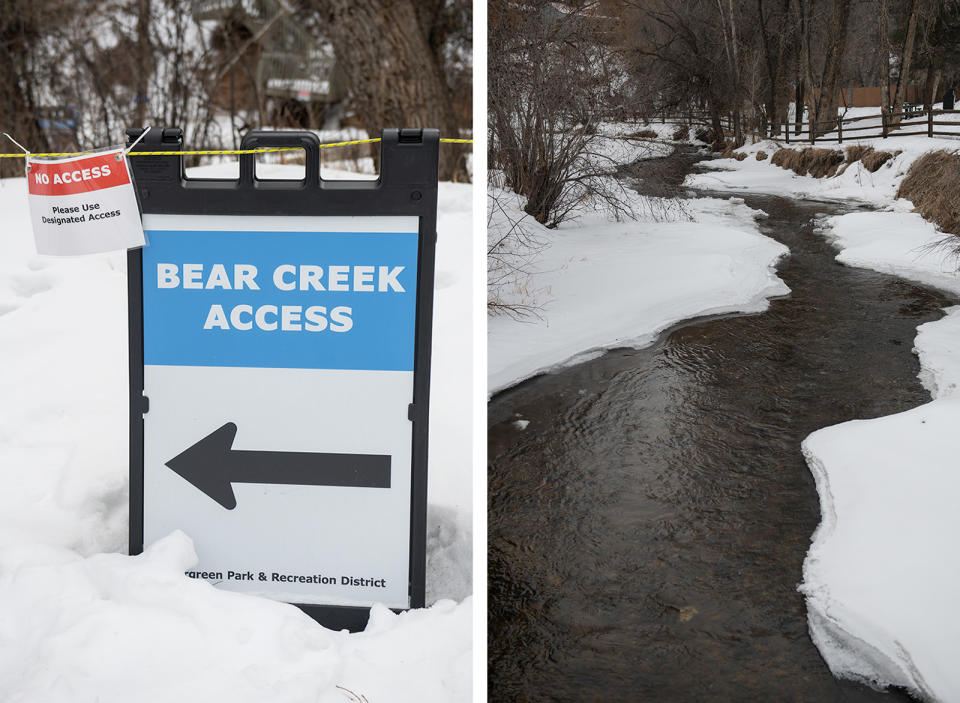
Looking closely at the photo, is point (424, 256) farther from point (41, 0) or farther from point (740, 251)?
point (41, 0)

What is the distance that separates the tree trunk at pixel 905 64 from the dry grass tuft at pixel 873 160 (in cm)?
7

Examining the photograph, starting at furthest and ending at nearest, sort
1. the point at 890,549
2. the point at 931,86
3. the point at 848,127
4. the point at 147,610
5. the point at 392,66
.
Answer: the point at 392,66 < the point at 147,610 < the point at 848,127 < the point at 931,86 < the point at 890,549

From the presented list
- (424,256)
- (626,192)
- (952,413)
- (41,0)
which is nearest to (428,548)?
(424,256)

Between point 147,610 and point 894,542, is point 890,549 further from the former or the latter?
point 147,610

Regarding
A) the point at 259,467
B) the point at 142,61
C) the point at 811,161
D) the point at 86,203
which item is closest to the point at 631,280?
the point at 811,161

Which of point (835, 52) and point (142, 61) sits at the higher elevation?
point (142, 61)

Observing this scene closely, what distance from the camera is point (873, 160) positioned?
5.59 ft

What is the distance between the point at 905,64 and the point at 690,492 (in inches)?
35.7

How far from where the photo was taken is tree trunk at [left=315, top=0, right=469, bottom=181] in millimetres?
5832

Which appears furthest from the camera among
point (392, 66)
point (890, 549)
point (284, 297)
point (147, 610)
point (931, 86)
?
point (392, 66)

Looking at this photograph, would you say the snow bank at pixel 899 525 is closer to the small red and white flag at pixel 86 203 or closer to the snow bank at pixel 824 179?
the snow bank at pixel 824 179

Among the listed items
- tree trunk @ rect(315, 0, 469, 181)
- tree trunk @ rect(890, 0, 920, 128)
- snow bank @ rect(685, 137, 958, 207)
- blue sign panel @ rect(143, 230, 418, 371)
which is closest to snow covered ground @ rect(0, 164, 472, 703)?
blue sign panel @ rect(143, 230, 418, 371)

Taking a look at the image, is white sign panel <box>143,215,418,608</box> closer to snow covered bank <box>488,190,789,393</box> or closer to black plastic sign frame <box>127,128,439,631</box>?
black plastic sign frame <box>127,128,439,631</box>

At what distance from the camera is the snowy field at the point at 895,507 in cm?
141
